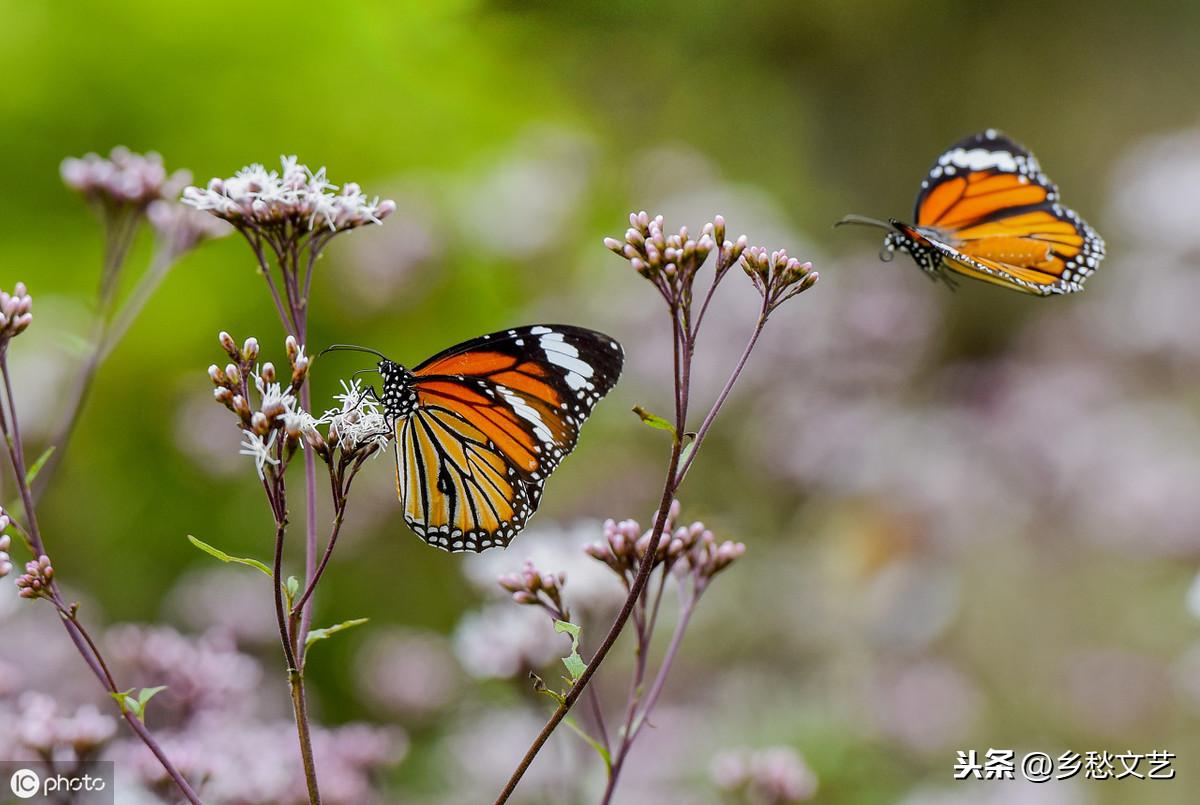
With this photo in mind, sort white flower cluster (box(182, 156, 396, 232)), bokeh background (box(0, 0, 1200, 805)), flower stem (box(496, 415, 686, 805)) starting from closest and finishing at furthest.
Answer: flower stem (box(496, 415, 686, 805)) → white flower cluster (box(182, 156, 396, 232)) → bokeh background (box(0, 0, 1200, 805))

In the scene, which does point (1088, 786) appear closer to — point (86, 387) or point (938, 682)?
point (938, 682)

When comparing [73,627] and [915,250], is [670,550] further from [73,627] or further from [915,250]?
[915,250]

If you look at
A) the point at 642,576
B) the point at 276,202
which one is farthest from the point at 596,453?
the point at 642,576

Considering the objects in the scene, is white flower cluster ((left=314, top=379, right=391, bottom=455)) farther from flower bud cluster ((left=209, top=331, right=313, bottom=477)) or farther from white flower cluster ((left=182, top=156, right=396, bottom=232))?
white flower cluster ((left=182, top=156, right=396, bottom=232))

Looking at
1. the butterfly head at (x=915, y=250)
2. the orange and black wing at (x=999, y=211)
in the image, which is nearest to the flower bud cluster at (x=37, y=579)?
the butterfly head at (x=915, y=250)

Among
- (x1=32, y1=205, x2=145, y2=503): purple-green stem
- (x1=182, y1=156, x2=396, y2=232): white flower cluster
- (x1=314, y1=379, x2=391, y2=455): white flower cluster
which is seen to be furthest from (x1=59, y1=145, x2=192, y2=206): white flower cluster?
(x1=314, y1=379, x2=391, y2=455): white flower cluster
